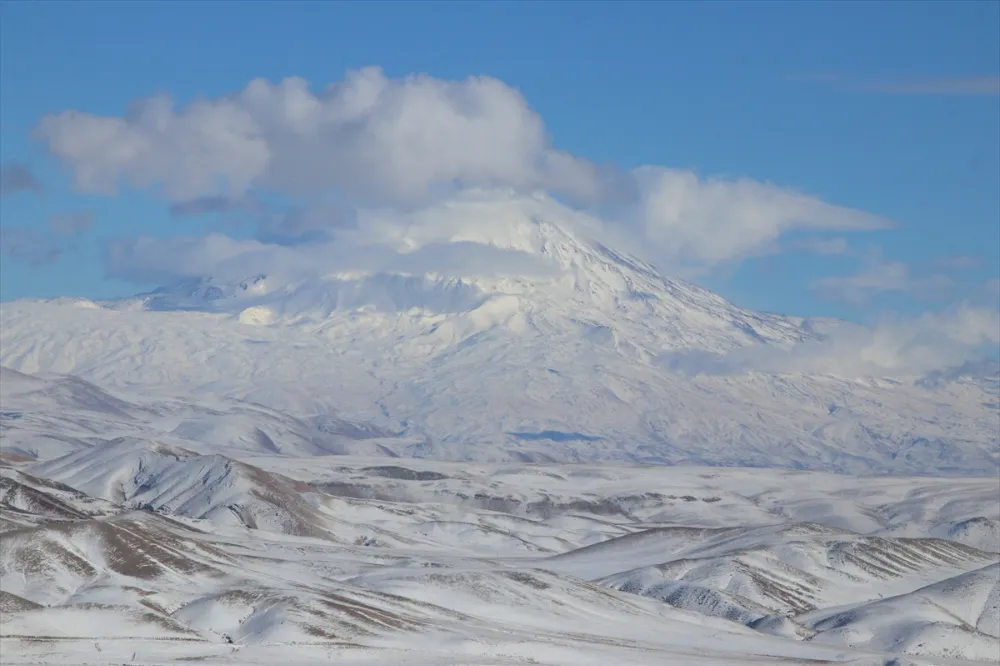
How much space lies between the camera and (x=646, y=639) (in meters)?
141

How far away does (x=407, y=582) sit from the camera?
→ 154 meters

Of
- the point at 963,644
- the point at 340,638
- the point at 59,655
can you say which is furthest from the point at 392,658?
the point at 963,644

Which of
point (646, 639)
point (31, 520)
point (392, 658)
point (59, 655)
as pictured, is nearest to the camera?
point (59, 655)

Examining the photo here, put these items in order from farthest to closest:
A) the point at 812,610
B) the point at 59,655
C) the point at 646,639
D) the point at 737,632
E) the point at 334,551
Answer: the point at 334,551
the point at 812,610
the point at 737,632
the point at 646,639
the point at 59,655

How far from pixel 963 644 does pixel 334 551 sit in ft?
262

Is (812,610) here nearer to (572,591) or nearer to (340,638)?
(572,591)

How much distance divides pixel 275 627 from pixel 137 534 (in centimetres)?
3203

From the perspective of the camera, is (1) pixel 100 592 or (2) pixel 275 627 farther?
(1) pixel 100 592

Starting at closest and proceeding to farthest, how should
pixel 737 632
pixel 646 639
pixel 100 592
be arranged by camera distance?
pixel 100 592
pixel 646 639
pixel 737 632

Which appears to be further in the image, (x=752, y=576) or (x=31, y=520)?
(x=752, y=576)

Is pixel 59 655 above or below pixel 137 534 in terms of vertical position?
below

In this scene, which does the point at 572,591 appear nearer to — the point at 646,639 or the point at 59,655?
the point at 646,639

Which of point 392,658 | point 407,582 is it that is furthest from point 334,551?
point 392,658

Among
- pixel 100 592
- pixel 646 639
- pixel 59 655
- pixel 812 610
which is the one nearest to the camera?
pixel 59 655
